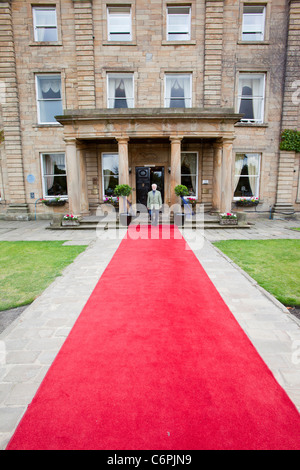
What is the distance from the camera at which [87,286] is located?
5133 millimetres

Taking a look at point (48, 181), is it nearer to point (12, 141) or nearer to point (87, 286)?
point (12, 141)

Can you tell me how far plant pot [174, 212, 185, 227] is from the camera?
1123 cm

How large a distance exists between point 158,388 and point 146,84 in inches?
574

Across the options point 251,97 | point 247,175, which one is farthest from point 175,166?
point 251,97

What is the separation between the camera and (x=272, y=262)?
6484 millimetres

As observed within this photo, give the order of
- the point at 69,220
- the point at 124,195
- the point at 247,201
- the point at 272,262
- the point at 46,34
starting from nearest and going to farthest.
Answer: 1. the point at 272,262
2. the point at 124,195
3. the point at 69,220
4. the point at 46,34
5. the point at 247,201

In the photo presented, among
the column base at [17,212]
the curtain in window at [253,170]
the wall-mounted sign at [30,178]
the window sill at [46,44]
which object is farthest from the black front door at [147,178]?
the window sill at [46,44]

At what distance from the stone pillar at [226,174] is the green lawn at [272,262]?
3.39 meters

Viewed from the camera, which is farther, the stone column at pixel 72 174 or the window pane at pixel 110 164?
the window pane at pixel 110 164

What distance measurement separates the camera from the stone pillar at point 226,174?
11.6m

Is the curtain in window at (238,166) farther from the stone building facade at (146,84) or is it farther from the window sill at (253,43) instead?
the window sill at (253,43)

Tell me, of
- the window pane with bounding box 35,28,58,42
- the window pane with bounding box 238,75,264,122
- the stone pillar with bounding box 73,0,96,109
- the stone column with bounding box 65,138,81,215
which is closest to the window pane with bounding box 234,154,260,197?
the window pane with bounding box 238,75,264,122

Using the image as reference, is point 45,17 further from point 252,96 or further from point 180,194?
point 180,194
